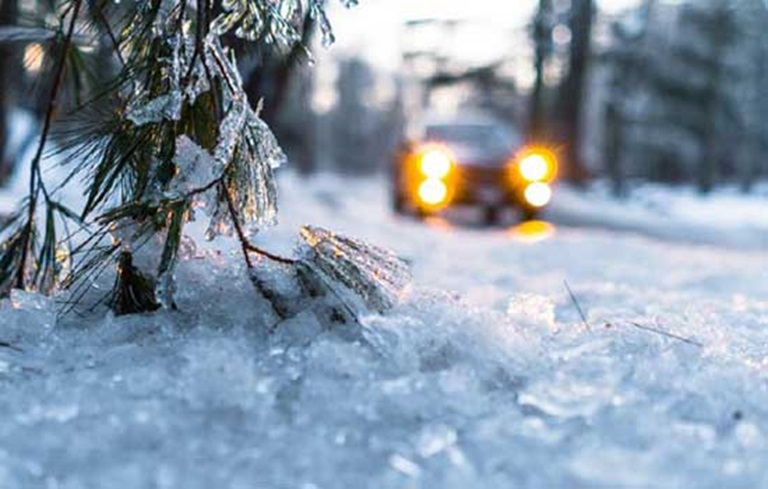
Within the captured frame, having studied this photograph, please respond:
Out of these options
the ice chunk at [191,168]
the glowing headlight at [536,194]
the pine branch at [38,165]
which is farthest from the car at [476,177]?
the ice chunk at [191,168]

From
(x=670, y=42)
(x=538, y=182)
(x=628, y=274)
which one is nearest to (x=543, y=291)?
(x=628, y=274)

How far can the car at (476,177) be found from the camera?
496 inches

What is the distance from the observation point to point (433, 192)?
12.7m

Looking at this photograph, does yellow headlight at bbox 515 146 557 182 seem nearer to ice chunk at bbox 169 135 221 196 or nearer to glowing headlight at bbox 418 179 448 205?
glowing headlight at bbox 418 179 448 205

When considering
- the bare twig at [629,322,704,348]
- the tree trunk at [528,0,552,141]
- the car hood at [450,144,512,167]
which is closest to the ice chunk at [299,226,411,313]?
the bare twig at [629,322,704,348]

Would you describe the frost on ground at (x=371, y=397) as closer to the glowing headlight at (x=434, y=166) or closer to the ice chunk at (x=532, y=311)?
the ice chunk at (x=532, y=311)

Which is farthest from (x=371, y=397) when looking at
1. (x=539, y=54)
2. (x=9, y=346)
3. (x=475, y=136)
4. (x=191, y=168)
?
(x=539, y=54)

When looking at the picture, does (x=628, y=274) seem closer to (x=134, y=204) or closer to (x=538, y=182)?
(x=134, y=204)

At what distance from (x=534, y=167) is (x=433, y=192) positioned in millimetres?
1500

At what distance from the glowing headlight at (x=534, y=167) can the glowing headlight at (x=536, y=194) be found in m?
0.09

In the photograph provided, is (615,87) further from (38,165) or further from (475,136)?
(38,165)

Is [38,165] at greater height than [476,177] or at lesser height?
greater

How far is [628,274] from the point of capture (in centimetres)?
529

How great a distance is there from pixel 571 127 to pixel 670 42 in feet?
56.8
